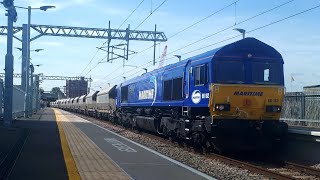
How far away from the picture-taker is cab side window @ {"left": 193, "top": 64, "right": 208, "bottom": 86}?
48.6ft

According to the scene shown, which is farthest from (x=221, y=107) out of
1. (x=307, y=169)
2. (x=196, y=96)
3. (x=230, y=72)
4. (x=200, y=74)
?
(x=307, y=169)

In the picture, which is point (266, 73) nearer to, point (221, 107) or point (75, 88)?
point (221, 107)

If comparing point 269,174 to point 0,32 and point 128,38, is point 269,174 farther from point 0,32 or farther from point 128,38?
point 0,32

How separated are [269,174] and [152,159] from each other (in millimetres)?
3354

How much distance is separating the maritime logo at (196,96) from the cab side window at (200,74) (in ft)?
0.90

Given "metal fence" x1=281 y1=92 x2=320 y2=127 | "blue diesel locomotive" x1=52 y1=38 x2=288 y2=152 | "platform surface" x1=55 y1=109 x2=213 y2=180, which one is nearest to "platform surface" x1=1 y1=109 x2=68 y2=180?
"platform surface" x1=55 y1=109 x2=213 y2=180

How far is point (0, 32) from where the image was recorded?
147ft

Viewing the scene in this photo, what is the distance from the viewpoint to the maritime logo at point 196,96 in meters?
15.2

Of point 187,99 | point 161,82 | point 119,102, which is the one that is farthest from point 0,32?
point 187,99

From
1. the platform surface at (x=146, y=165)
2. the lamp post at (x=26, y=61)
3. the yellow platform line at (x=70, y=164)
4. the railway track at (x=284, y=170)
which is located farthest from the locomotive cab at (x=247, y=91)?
the lamp post at (x=26, y=61)

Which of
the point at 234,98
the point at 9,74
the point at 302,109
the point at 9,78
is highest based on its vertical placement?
the point at 9,74

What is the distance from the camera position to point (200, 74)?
1524 centimetres

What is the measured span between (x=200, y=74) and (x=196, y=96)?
763 millimetres

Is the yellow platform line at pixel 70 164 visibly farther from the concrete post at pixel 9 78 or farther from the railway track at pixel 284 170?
the concrete post at pixel 9 78
